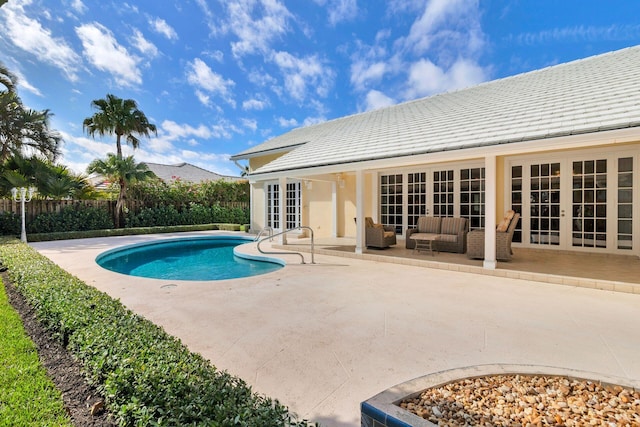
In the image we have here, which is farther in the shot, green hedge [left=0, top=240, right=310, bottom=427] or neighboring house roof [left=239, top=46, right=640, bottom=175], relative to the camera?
neighboring house roof [left=239, top=46, right=640, bottom=175]

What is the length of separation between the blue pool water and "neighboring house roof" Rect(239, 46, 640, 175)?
3933 mm

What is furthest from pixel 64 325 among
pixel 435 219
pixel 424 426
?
pixel 435 219

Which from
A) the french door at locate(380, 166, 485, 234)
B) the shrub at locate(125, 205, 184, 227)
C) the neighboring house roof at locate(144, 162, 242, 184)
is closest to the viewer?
the french door at locate(380, 166, 485, 234)

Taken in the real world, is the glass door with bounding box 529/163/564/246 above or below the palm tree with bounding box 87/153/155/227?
below

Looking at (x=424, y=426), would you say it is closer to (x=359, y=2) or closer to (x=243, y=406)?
(x=243, y=406)

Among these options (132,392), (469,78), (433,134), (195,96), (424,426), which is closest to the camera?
(424,426)

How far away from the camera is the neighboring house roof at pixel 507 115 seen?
6.58 meters

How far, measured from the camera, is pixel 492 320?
4.58 metres

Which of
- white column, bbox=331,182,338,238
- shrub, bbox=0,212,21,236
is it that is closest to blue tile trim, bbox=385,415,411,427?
white column, bbox=331,182,338,238

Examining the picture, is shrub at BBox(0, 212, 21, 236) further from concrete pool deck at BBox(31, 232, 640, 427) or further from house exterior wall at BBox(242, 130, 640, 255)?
house exterior wall at BBox(242, 130, 640, 255)

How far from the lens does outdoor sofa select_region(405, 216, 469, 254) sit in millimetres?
9781

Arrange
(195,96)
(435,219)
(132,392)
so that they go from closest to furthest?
1. (132,392)
2. (435,219)
3. (195,96)

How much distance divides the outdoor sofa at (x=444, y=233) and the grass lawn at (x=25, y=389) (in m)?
8.89

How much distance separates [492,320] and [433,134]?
230 inches
